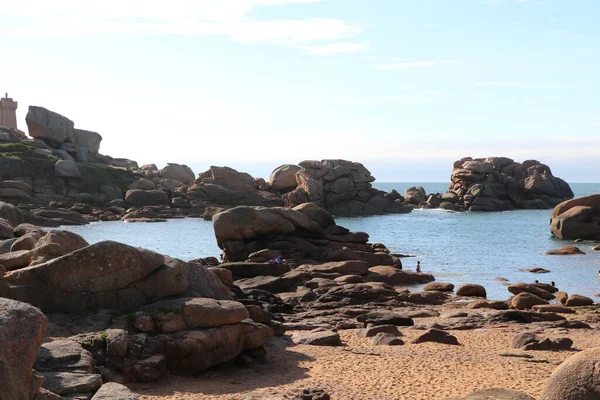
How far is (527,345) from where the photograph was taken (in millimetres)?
20719

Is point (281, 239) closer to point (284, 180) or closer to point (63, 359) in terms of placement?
point (63, 359)

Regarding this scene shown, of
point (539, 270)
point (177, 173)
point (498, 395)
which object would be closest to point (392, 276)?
point (539, 270)

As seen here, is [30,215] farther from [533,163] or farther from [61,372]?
[533,163]

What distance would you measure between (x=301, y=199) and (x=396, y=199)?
30.1m

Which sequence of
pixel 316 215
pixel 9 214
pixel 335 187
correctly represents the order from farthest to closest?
pixel 335 187
pixel 316 215
pixel 9 214

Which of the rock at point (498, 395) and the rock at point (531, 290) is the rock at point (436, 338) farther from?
the rock at point (531, 290)

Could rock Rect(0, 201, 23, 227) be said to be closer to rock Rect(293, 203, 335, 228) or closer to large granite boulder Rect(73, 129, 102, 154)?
rock Rect(293, 203, 335, 228)

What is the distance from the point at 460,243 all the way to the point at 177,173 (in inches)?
2054

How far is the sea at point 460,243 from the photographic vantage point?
4453 centimetres

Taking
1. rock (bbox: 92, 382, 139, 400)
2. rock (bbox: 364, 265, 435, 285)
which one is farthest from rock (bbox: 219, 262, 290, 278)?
rock (bbox: 92, 382, 139, 400)

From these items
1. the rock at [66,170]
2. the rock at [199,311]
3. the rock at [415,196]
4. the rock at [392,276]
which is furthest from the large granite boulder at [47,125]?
the rock at [199,311]

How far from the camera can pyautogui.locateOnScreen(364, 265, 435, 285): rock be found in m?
37.8

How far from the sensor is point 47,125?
339ft

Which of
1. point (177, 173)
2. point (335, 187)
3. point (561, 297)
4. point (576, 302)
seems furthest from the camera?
point (177, 173)
